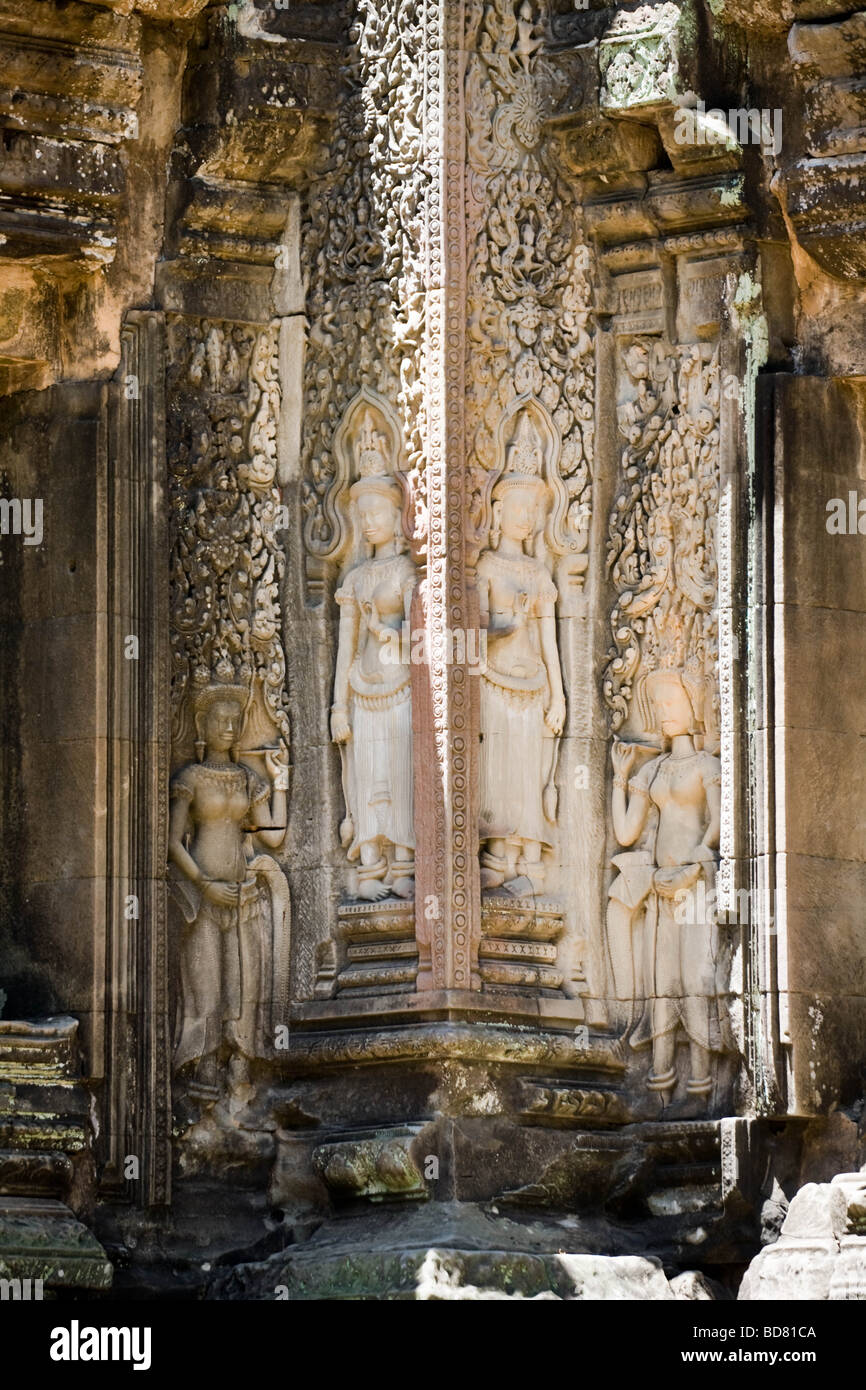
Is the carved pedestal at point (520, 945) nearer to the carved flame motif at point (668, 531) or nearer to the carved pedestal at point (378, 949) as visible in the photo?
the carved pedestal at point (378, 949)

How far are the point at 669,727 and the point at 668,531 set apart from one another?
121 cm

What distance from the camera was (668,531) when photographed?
2273 cm

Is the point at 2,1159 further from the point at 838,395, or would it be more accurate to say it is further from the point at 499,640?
the point at 838,395

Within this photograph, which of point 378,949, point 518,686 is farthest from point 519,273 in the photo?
point 378,949

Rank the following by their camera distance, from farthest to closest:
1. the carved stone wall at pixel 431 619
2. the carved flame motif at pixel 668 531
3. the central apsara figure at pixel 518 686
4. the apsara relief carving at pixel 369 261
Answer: the carved flame motif at pixel 668 531 → the apsara relief carving at pixel 369 261 → the central apsara figure at pixel 518 686 → the carved stone wall at pixel 431 619

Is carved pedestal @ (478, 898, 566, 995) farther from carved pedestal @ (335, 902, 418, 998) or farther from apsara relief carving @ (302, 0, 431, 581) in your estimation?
apsara relief carving @ (302, 0, 431, 581)

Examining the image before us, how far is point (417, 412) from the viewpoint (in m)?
22.4

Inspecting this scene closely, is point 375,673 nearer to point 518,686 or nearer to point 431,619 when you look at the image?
point 431,619

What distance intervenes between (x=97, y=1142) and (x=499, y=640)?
386 cm

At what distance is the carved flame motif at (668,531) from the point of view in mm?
22609

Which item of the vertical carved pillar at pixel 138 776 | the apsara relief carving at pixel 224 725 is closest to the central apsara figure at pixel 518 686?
the apsara relief carving at pixel 224 725

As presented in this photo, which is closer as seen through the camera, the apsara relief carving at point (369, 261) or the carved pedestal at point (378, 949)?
the carved pedestal at point (378, 949)

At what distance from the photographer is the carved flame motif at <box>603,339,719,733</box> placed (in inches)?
890

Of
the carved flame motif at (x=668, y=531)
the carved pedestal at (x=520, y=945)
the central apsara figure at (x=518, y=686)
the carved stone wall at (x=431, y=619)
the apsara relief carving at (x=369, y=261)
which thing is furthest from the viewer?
the carved flame motif at (x=668, y=531)
